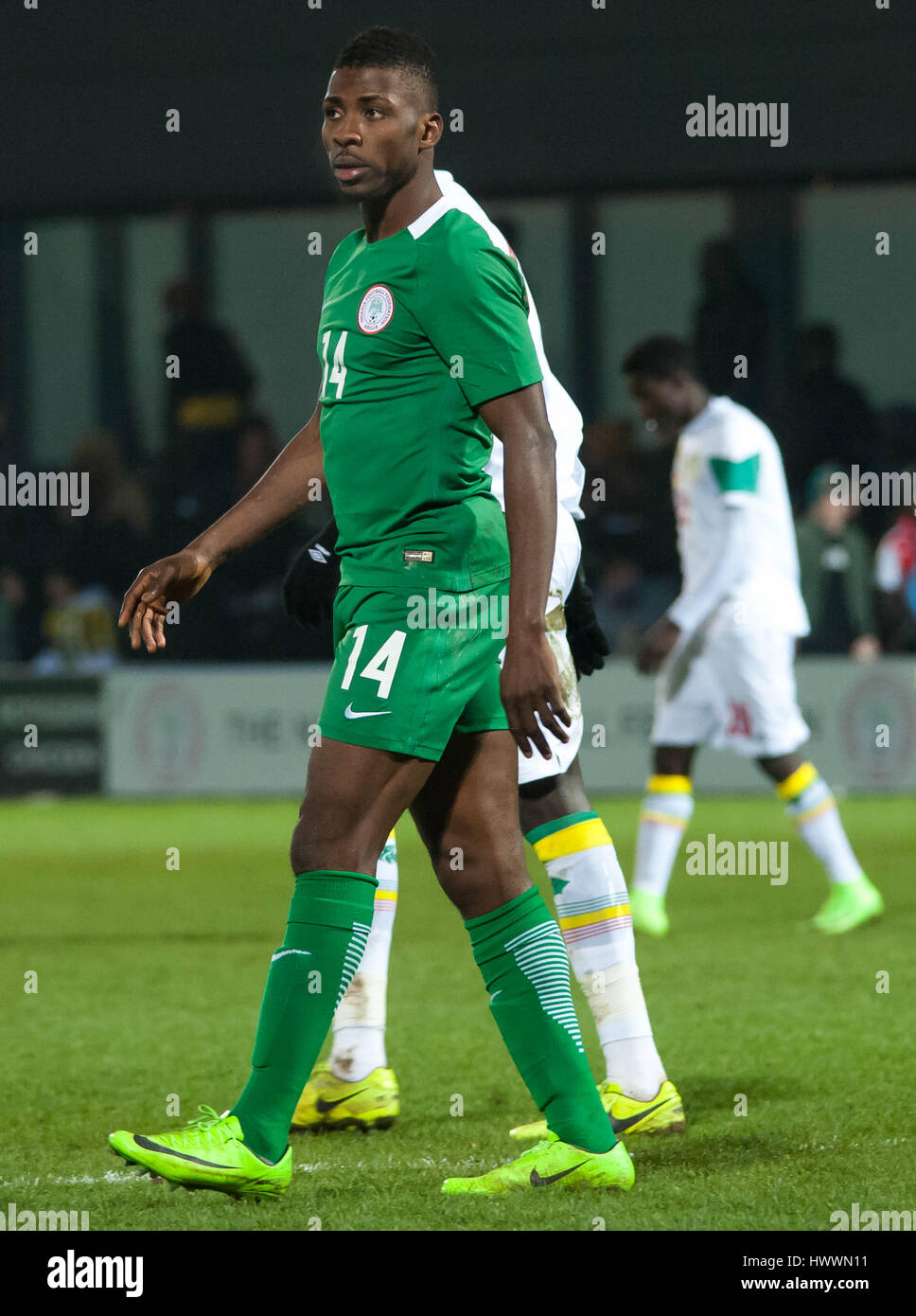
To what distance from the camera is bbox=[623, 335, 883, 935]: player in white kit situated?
786cm

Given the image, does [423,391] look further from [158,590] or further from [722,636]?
[722,636]

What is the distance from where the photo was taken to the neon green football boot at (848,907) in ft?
26.1

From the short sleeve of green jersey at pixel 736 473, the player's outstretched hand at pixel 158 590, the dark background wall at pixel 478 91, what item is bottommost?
the player's outstretched hand at pixel 158 590

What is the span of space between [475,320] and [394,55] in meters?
0.52

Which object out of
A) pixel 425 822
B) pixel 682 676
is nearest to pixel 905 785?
pixel 682 676

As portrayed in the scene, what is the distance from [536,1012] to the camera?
372 centimetres

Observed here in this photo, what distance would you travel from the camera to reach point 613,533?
17.2 meters

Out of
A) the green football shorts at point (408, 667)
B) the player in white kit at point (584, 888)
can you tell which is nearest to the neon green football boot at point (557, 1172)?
the player in white kit at point (584, 888)

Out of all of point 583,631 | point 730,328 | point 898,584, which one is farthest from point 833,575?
point 583,631

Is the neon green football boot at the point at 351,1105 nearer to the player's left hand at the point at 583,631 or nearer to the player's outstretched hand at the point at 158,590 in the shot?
the player's left hand at the point at 583,631

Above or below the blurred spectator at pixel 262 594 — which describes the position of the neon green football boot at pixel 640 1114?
below

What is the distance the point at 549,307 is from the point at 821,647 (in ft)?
16.5

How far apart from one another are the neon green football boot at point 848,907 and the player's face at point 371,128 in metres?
4.97
